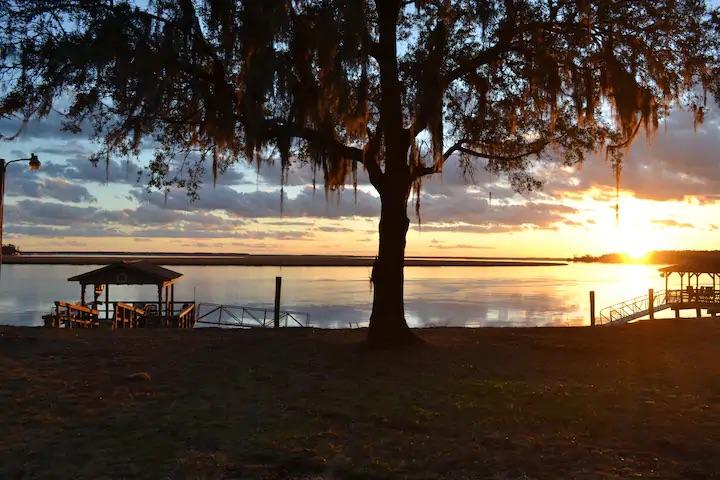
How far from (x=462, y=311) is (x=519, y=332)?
134ft

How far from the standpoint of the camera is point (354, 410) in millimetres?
7941

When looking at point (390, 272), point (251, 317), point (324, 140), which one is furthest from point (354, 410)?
point (251, 317)

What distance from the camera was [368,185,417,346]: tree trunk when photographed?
13119 mm

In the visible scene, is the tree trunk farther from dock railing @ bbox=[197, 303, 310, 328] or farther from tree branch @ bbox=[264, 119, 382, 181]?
dock railing @ bbox=[197, 303, 310, 328]

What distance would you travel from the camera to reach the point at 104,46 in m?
11.0

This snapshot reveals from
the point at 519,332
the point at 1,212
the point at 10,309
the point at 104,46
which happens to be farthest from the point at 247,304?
the point at 104,46

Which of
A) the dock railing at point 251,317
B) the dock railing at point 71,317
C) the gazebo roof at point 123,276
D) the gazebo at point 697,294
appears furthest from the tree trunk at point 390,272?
the gazebo at point 697,294

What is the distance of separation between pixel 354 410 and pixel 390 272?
549cm

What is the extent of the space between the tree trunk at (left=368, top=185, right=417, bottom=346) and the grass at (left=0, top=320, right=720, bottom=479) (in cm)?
56

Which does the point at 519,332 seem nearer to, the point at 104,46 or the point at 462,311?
the point at 104,46

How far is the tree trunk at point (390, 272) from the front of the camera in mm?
13119

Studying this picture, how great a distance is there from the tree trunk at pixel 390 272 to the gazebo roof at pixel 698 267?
32.7 m

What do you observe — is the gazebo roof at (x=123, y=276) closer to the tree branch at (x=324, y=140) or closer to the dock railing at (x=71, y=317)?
the dock railing at (x=71, y=317)

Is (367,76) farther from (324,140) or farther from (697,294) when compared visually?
(697,294)
